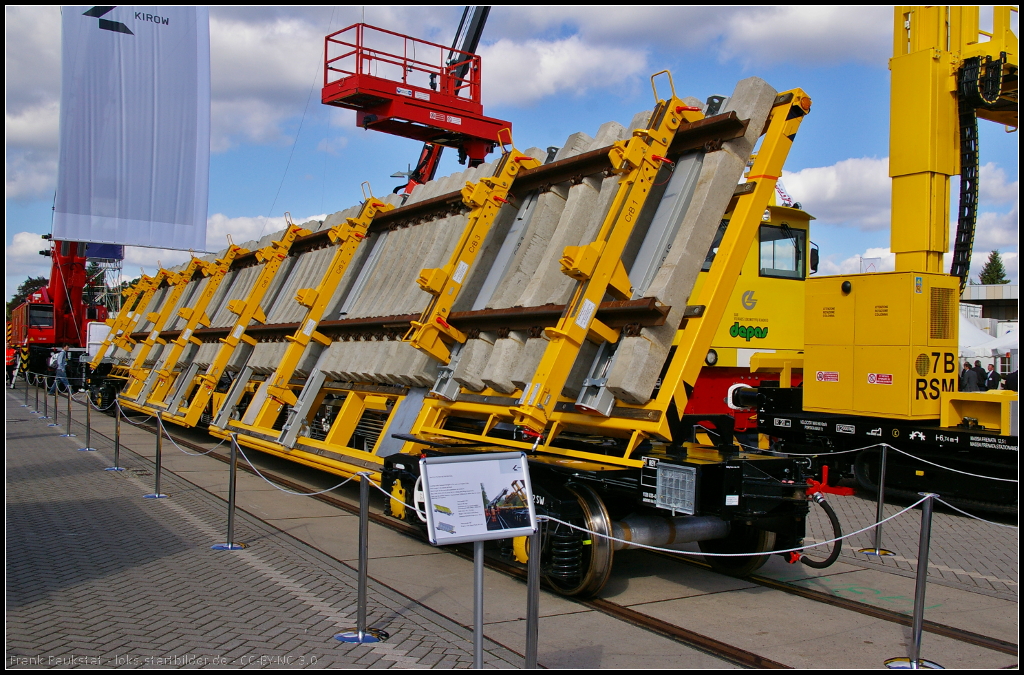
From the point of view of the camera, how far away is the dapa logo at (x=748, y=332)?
43.7 feet

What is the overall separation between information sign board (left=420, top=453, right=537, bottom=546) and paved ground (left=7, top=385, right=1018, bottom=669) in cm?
105

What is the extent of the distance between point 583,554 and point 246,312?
1003cm

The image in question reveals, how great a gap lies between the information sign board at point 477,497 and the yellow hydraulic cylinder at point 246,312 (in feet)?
35.3

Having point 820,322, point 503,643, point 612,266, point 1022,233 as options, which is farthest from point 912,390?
point 503,643

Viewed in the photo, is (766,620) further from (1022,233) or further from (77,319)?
(77,319)

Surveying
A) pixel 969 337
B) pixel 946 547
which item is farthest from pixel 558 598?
pixel 969 337

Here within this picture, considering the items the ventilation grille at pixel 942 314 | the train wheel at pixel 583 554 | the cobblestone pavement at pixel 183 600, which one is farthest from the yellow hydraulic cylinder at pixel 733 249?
the ventilation grille at pixel 942 314

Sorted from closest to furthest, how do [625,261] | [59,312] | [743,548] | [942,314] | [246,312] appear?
1. [743,548]
2. [625,261]
3. [942,314]
4. [246,312]
5. [59,312]

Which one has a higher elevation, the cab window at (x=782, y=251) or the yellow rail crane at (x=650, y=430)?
the cab window at (x=782, y=251)

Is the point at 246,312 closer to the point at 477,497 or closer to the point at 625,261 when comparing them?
the point at 625,261

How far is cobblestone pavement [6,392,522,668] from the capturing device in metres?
4.70

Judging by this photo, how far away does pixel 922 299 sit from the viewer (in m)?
10.0

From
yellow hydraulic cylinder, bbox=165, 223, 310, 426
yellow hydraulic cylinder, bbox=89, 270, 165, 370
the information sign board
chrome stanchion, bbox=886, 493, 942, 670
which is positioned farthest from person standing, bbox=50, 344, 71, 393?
chrome stanchion, bbox=886, 493, 942, 670

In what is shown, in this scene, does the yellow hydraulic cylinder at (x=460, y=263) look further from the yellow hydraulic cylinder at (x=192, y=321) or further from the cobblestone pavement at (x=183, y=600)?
the yellow hydraulic cylinder at (x=192, y=321)
